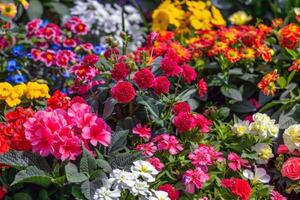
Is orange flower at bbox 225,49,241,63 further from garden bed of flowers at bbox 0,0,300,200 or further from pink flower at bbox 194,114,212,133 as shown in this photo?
pink flower at bbox 194,114,212,133

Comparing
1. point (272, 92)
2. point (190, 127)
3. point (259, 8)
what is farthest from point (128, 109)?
point (259, 8)

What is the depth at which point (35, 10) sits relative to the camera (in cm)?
463

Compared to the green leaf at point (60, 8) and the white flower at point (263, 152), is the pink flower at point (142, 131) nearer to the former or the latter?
the white flower at point (263, 152)

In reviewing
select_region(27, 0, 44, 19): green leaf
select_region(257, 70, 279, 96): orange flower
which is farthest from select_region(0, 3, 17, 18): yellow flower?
select_region(257, 70, 279, 96): orange flower

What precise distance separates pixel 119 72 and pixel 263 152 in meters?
0.73

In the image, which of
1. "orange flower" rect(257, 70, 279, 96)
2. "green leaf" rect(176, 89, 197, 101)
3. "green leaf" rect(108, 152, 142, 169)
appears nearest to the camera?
"green leaf" rect(108, 152, 142, 169)

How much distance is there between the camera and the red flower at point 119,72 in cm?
277

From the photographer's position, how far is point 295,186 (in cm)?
272

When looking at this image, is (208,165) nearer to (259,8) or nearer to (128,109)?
A: (128,109)

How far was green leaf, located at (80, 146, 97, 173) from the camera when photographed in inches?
94.2

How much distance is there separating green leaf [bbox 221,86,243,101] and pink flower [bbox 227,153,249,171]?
2.10 feet

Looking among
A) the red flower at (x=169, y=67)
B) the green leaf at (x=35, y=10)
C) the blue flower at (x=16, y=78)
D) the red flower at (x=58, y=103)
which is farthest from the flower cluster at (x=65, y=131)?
the green leaf at (x=35, y=10)

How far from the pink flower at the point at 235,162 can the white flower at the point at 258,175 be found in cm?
4

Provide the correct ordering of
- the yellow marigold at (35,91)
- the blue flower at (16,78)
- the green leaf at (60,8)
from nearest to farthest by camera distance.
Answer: the yellow marigold at (35,91) → the blue flower at (16,78) → the green leaf at (60,8)
